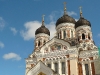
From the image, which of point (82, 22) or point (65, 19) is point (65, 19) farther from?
point (82, 22)

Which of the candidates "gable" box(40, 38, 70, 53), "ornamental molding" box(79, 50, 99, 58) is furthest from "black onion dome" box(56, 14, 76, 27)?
"ornamental molding" box(79, 50, 99, 58)

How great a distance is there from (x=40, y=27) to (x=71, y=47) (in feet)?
24.0

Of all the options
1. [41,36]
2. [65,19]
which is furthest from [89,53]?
[41,36]

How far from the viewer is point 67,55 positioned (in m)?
17.9

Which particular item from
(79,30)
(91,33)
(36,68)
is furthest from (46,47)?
(91,33)

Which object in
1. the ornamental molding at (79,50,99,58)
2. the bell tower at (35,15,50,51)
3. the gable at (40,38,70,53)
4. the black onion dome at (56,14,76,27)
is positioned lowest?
the ornamental molding at (79,50,99,58)

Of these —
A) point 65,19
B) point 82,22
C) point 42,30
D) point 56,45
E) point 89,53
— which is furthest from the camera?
point 42,30

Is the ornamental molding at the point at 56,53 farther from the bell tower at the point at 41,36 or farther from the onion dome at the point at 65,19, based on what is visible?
the onion dome at the point at 65,19

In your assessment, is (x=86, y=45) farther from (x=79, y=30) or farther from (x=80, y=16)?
(x=80, y=16)

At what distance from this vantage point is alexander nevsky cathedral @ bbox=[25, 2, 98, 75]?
55.7 ft

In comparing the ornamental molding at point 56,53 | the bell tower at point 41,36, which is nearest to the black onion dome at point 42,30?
the bell tower at point 41,36

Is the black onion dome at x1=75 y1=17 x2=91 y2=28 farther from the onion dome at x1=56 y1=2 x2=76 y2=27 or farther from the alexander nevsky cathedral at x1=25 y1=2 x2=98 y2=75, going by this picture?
the onion dome at x1=56 y1=2 x2=76 y2=27

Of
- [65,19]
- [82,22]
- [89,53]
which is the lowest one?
[89,53]

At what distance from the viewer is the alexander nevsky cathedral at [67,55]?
668 inches
